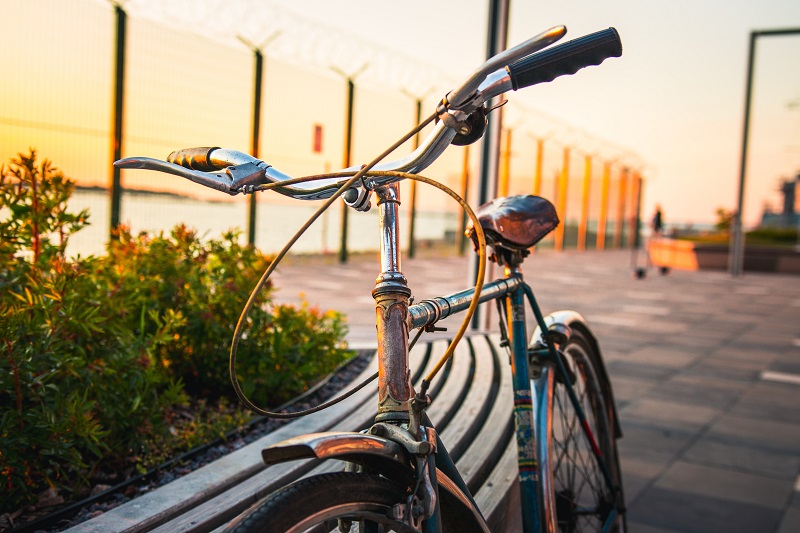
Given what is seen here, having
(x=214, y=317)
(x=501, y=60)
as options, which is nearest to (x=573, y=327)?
(x=214, y=317)

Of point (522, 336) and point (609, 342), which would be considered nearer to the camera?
point (522, 336)

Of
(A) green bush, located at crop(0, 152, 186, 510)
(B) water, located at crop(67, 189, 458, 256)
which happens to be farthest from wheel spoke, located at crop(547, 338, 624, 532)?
(B) water, located at crop(67, 189, 458, 256)

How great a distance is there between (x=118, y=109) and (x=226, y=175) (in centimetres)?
735

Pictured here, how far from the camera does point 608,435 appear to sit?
2.76 meters

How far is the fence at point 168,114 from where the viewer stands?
6949 millimetres

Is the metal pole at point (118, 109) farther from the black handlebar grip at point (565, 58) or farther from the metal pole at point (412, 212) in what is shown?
the black handlebar grip at point (565, 58)

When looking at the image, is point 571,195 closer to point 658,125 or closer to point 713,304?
point 658,125

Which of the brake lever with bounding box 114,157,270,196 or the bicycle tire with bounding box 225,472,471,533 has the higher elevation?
the brake lever with bounding box 114,157,270,196

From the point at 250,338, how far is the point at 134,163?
1788mm

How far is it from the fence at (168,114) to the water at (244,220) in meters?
0.02

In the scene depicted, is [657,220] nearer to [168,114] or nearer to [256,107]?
[256,107]

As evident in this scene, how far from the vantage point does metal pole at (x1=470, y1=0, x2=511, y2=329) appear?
5.01m

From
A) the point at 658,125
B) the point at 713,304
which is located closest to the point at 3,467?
the point at 713,304

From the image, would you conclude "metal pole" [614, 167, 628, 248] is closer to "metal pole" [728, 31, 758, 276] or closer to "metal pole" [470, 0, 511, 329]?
"metal pole" [728, 31, 758, 276]
